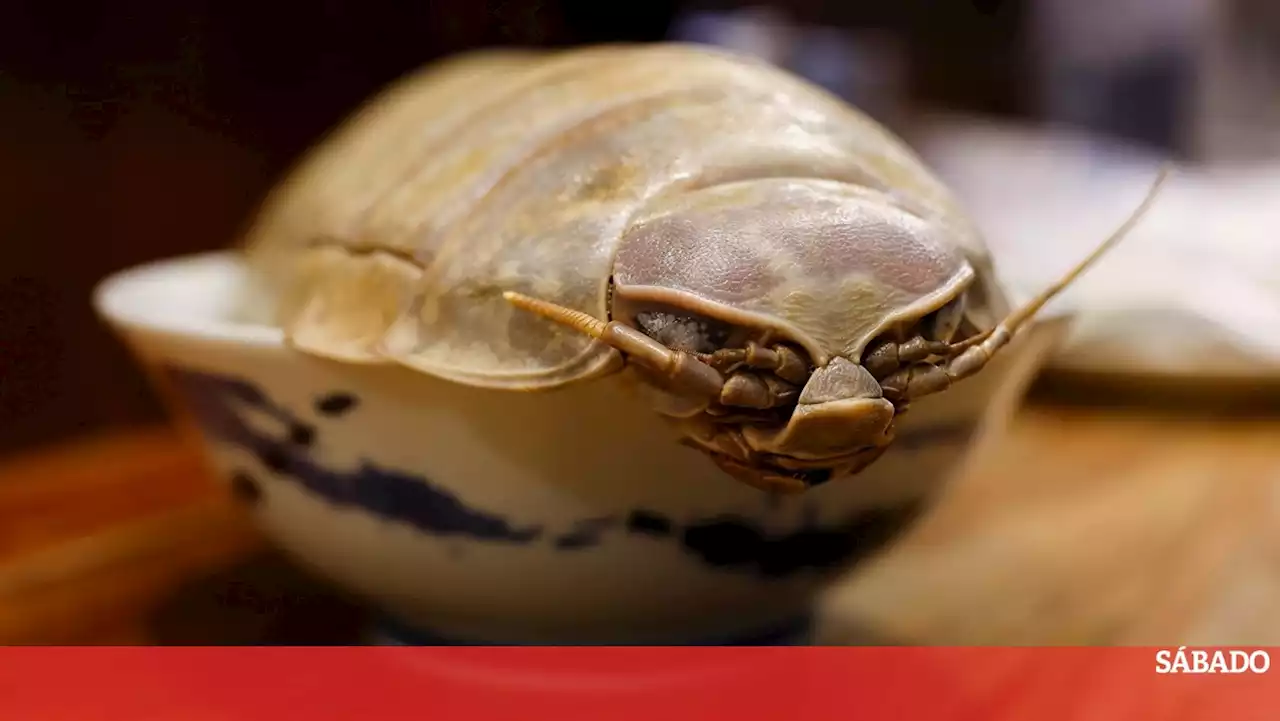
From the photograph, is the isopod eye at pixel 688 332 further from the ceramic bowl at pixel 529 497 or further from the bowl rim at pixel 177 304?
the bowl rim at pixel 177 304

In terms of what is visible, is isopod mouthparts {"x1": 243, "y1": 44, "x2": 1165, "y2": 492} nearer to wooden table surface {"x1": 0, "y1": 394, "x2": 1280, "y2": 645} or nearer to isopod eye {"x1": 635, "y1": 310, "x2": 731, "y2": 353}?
isopod eye {"x1": 635, "y1": 310, "x2": 731, "y2": 353}

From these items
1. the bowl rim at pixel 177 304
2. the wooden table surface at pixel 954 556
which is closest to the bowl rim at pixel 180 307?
the bowl rim at pixel 177 304

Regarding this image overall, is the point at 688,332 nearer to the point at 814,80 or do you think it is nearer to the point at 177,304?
the point at 177,304

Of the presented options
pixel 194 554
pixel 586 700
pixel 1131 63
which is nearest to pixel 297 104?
pixel 194 554

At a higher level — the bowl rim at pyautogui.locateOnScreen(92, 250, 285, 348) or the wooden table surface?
the bowl rim at pyautogui.locateOnScreen(92, 250, 285, 348)

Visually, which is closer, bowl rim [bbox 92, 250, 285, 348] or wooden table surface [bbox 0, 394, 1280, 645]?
bowl rim [bbox 92, 250, 285, 348]

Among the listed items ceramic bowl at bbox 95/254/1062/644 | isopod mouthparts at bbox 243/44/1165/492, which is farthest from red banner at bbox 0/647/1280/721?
isopod mouthparts at bbox 243/44/1165/492

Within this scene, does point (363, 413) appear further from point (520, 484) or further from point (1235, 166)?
point (1235, 166)
